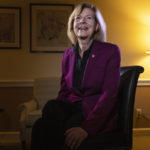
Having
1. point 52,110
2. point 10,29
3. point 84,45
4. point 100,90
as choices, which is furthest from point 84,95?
point 10,29

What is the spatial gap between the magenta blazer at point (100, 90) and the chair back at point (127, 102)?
6 cm

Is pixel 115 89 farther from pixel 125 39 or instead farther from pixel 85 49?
pixel 125 39

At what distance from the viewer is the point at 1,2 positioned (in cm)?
338

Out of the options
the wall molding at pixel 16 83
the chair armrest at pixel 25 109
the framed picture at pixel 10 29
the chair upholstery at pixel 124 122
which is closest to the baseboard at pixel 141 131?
the chair armrest at pixel 25 109

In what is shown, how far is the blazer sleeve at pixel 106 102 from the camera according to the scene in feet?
3.84

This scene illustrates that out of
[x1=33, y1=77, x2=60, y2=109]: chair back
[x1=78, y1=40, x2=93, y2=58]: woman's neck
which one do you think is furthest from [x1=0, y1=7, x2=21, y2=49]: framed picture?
[x1=78, y1=40, x2=93, y2=58]: woman's neck

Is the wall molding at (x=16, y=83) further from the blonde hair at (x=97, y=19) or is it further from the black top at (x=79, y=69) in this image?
the black top at (x=79, y=69)

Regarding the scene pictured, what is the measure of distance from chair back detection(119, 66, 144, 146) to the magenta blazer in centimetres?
6

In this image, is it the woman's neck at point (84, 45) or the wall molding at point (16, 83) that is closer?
the woman's neck at point (84, 45)

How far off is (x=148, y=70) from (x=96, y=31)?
2402 mm

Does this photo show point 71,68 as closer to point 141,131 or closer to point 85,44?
point 85,44

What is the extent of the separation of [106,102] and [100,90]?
11cm

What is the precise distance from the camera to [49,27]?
11.4 ft

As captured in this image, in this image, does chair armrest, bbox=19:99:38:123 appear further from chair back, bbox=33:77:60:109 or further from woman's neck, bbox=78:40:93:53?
woman's neck, bbox=78:40:93:53
